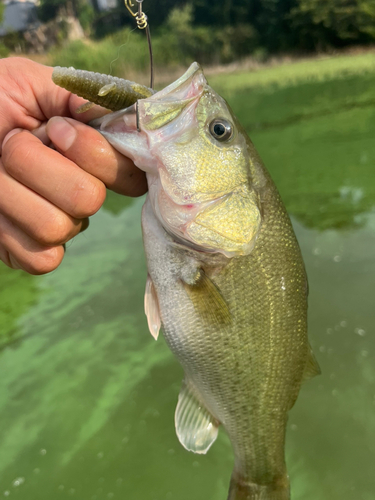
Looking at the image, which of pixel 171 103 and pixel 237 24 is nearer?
pixel 171 103

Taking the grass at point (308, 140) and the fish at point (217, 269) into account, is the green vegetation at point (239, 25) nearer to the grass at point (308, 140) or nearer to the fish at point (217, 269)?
the grass at point (308, 140)

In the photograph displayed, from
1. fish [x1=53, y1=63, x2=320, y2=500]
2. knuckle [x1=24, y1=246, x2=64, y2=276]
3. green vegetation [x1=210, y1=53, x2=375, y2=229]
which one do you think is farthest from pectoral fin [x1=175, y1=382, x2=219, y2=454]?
green vegetation [x1=210, y1=53, x2=375, y2=229]

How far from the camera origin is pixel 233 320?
1.46 m

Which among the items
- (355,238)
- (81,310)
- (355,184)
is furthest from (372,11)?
(81,310)

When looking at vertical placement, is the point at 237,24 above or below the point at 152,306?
below

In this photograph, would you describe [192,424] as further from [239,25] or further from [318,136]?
[239,25]

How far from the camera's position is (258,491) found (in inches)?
67.2

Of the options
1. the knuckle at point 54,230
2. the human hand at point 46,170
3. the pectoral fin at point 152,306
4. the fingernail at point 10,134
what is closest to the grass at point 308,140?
the human hand at point 46,170

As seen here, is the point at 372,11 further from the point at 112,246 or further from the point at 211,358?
the point at 211,358

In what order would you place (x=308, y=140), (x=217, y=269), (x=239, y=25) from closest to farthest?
(x=217, y=269) → (x=308, y=140) → (x=239, y=25)

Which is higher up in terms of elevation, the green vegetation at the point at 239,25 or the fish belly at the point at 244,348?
the fish belly at the point at 244,348

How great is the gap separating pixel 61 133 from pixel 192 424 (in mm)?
1252

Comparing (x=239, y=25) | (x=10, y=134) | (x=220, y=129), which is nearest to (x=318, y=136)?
(x=220, y=129)

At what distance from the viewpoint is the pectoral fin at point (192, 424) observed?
163 cm
